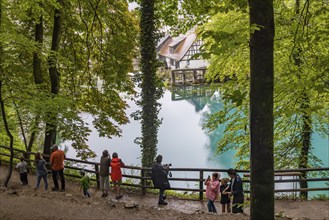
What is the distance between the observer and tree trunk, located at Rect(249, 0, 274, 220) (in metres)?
4.05

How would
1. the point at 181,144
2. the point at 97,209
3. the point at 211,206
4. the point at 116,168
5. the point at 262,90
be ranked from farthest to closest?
the point at 181,144
the point at 116,168
the point at 211,206
the point at 97,209
the point at 262,90

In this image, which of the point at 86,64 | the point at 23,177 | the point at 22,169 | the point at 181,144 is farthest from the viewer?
the point at 181,144

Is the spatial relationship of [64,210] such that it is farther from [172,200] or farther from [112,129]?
[112,129]

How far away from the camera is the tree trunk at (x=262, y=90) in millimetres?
4055

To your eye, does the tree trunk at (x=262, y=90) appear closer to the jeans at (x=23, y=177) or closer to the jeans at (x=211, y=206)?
the jeans at (x=211, y=206)

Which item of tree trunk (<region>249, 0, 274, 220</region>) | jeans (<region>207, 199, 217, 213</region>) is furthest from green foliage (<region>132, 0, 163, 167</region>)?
tree trunk (<region>249, 0, 274, 220</region>)

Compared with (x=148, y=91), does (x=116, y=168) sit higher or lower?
lower

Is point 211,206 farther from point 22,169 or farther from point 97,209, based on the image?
point 22,169

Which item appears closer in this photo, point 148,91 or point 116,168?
point 116,168

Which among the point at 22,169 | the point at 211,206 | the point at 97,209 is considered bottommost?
the point at 211,206

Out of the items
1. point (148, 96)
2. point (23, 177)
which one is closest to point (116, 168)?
point (148, 96)

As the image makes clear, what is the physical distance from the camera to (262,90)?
4.08 m

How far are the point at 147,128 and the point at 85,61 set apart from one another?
4.94m

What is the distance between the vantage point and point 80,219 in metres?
7.46
